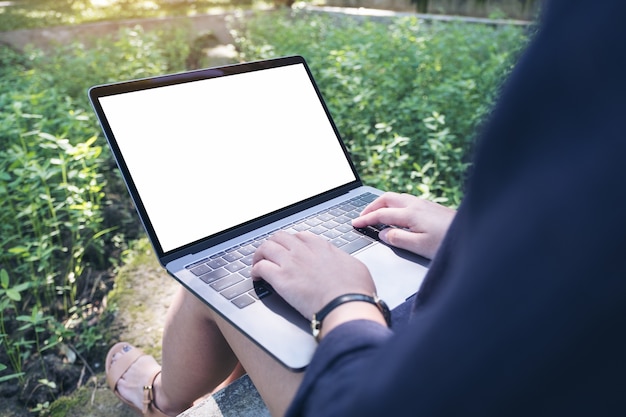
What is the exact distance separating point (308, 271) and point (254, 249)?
344mm

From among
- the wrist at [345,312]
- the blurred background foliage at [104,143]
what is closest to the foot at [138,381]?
the blurred background foliage at [104,143]

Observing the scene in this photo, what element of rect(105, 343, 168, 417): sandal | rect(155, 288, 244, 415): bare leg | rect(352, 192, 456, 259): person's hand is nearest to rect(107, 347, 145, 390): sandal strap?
rect(105, 343, 168, 417): sandal

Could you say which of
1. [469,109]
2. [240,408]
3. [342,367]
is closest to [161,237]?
[240,408]

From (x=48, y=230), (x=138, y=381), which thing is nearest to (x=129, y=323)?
(x=138, y=381)

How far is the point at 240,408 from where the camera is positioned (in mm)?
1292

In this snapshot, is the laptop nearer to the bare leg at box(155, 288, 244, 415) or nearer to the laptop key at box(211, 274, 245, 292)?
the laptop key at box(211, 274, 245, 292)

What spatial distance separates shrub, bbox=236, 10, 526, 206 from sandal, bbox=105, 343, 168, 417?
125 cm

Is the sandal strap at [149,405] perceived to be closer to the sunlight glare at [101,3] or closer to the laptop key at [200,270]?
the laptop key at [200,270]

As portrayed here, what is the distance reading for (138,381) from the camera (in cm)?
151

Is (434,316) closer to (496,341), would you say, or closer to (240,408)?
(496,341)

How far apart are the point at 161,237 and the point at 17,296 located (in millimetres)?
748

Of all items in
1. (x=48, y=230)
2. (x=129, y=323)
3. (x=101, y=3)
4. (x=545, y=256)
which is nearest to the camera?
(x=545, y=256)

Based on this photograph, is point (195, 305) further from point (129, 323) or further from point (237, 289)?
point (129, 323)

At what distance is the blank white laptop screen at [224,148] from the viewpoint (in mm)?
1165
